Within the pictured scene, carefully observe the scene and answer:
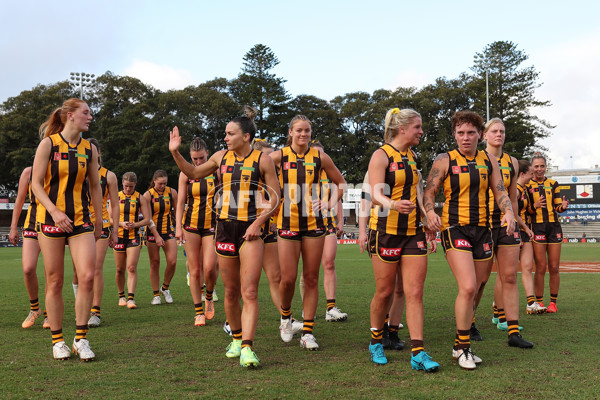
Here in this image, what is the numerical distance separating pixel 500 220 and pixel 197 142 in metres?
4.78

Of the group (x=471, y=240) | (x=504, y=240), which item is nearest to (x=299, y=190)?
(x=471, y=240)

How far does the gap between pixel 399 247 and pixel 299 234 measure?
1484mm

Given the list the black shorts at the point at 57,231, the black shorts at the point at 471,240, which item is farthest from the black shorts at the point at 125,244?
the black shorts at the point at 471,240

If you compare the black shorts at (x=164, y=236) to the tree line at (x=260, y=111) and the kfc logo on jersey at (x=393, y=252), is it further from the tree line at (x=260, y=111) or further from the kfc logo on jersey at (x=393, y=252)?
the tree line at (x=260, y=111)

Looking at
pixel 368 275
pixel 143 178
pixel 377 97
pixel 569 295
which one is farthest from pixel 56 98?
pixel 569 295

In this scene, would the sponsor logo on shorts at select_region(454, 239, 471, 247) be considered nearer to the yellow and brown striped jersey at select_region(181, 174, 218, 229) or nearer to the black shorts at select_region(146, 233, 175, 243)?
the yellow and brown striped jersey at select_region(181, 174, 218, 229)

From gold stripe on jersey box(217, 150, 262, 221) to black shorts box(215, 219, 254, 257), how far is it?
5 cm

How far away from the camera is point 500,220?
636cm

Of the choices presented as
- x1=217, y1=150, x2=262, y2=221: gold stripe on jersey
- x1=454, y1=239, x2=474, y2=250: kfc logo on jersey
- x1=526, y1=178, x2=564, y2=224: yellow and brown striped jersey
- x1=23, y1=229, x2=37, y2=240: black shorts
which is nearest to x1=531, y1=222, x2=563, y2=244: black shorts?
x1=526, y1=178, x2=564, y2=224: yellow and brown striped jersey

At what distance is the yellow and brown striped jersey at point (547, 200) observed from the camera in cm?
936

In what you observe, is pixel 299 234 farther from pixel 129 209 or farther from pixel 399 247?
pixel 129 209

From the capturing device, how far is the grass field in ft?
15.0

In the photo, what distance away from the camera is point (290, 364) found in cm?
559

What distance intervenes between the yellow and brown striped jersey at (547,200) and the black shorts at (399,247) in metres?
4.67
